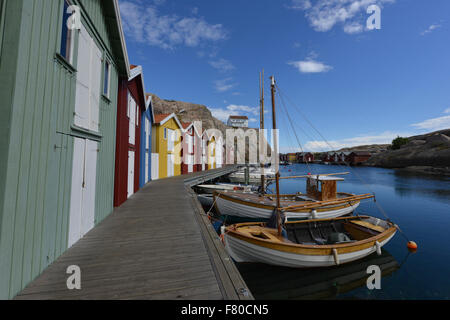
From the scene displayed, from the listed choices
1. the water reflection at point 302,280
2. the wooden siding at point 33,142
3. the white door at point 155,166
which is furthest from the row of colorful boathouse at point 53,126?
the white door at point 155,166

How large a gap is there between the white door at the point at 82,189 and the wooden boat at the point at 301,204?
9655mm

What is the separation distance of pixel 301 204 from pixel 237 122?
10759 cm

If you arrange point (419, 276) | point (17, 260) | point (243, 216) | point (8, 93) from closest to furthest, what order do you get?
point (8, 93)
point (17, 260)
point (419, 276)
point (243, 216)

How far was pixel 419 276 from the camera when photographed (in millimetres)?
8727

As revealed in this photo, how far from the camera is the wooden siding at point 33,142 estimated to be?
291cm

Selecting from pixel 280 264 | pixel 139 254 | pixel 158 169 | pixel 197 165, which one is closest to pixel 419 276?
pixel 280 264

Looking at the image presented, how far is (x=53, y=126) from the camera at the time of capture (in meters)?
4.02

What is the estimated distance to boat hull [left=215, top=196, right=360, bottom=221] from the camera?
12.9 metres

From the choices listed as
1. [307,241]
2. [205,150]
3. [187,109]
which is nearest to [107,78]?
[307,241]

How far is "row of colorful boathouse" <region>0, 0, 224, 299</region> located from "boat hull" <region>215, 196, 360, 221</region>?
8.45 m

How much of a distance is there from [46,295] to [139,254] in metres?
1.74

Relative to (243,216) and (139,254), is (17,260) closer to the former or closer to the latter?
(139,254)

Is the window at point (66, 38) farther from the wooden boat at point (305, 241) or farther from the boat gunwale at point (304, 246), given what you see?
the boat gunwale at point (304, 246)

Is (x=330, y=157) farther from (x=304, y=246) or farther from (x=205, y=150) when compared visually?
(x=304, y=246)
